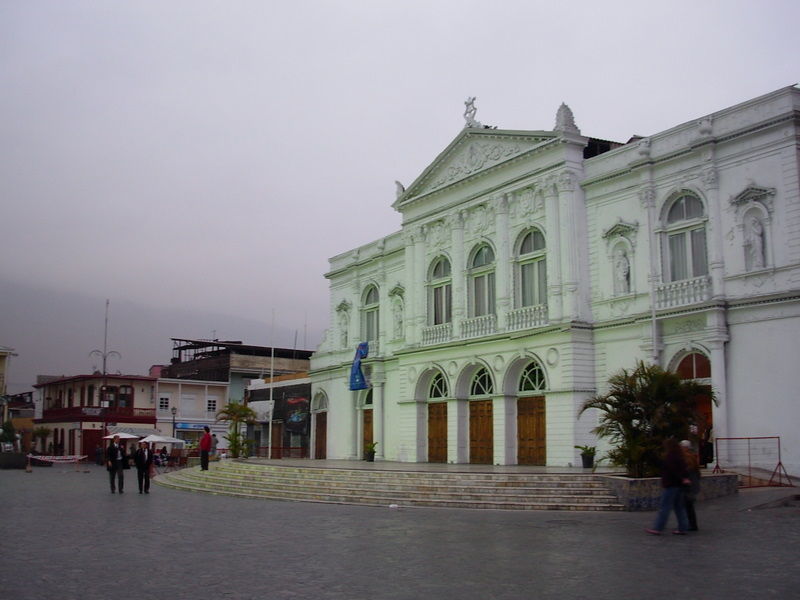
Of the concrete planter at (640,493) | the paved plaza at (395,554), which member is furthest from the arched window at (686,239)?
the concrete planter at (640,493)

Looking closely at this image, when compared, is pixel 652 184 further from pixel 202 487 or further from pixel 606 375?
pixel 202 487

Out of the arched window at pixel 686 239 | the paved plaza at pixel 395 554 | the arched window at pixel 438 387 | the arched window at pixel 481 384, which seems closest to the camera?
the paved plaza at pixel 395 554

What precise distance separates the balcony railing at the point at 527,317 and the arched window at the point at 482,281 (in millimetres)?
1536

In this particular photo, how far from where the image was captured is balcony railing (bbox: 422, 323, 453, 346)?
110 ft

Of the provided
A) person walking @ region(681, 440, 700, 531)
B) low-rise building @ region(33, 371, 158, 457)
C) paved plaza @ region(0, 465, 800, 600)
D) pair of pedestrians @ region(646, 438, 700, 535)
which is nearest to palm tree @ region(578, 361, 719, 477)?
paved plaza @ region(0, 465, 800, 600)

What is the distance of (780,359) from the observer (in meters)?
22.4

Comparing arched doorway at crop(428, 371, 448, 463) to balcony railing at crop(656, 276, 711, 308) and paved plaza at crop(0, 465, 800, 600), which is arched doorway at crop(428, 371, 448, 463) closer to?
balcony railing at crop(656, 276, 711, 308)

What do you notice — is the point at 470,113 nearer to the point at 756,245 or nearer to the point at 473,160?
the point at 473,160

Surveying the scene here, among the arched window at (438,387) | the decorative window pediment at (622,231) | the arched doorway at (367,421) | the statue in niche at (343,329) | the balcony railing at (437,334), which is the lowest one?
the arched doorway at (367,421)

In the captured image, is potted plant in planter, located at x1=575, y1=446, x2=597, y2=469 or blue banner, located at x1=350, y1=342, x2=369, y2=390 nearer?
potted plant in planter, located at x1=575, y1=446, x2=597, y2=469

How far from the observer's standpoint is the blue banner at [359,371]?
38.8 m

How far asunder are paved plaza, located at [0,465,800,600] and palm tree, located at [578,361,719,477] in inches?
61.4

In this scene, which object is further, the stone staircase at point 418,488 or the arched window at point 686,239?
the arched window at point 686,239

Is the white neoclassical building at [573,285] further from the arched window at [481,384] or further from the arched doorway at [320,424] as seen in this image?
the arched doorway at [320,424]
